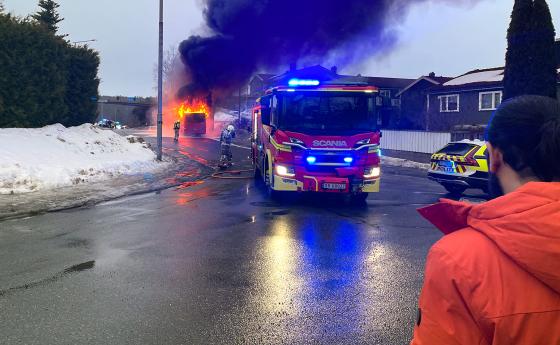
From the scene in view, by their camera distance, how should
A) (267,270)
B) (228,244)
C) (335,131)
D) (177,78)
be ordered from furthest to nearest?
(177,78)
(335,131)
(228,244)
(267,270)

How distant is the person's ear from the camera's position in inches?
58.0

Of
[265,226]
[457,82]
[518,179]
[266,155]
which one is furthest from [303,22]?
[518,179]

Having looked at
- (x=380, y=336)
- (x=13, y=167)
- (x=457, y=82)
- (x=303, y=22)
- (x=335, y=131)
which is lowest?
(x=380, y=336)

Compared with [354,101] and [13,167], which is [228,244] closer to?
[354,101]

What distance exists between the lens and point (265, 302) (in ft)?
15.2

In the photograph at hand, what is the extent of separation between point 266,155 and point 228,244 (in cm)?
583

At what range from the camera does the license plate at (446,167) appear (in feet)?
41.0

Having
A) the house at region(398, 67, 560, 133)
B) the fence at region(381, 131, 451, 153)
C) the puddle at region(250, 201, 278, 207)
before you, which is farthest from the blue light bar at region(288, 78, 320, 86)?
the house at region(398, 67, 560, 133)

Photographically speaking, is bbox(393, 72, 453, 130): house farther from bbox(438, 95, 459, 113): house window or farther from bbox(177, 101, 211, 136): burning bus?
bbox(177, 101, 211, 136): burning bus

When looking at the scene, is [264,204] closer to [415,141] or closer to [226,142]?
[226,142]

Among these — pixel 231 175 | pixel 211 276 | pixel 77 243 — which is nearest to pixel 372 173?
pixel 211 276

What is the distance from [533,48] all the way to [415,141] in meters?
11.4

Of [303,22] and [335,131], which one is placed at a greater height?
[303,22]

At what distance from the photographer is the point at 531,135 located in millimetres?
1371
